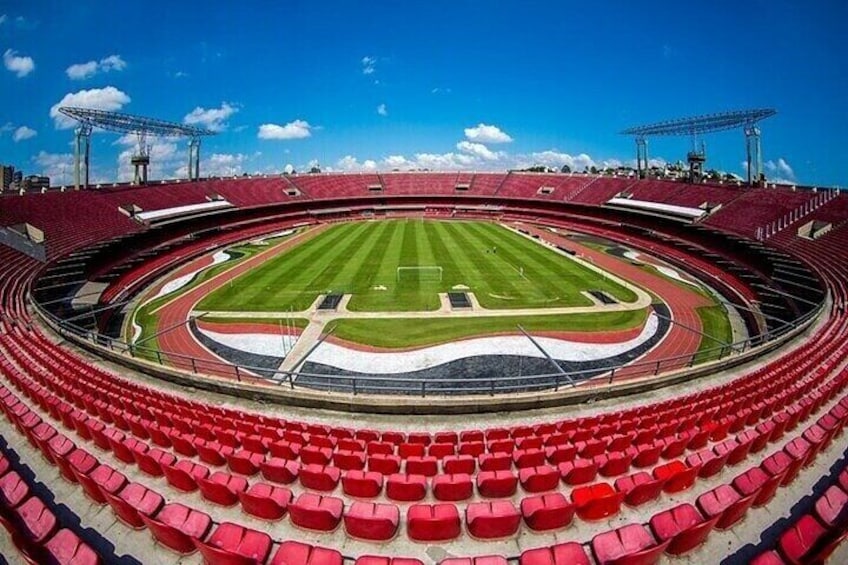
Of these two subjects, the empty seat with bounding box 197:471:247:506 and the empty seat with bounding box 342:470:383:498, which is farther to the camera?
the empty seat with bounding box 342:470:383:498

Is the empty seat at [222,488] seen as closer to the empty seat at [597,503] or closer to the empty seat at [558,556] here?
the empty seat at [558,556]

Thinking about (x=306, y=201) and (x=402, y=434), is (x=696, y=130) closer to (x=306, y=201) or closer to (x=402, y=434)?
(x=306, y=201)

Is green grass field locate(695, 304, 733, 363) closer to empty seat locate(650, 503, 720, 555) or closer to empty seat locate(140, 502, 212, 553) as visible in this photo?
empty seat locate(650, 503, 720, 555)

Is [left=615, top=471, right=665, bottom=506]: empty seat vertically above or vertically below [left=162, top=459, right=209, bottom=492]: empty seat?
above

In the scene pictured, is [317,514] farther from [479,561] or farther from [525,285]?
[525,285]

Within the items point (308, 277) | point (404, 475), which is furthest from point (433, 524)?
point (308, 277)

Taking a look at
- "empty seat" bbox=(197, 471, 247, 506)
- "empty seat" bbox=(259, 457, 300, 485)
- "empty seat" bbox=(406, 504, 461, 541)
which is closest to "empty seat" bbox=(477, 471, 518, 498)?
"empty seat" bbox=(406, 504, 461, 541)

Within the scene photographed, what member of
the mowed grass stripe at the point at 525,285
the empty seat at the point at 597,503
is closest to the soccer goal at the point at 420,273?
the mowed grass stripe at the point at 525,285
